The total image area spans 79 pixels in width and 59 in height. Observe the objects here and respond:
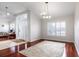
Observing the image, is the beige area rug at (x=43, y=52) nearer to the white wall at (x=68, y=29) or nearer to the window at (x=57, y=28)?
the window at (x=57, y=28)

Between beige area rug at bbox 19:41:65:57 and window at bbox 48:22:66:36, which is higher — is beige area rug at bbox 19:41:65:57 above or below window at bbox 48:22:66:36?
below

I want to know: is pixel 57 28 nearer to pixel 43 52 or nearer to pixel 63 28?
pixel 63 28

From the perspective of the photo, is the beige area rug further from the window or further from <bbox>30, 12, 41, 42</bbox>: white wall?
the window

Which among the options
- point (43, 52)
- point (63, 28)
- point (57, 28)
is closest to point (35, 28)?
point (57, 28)

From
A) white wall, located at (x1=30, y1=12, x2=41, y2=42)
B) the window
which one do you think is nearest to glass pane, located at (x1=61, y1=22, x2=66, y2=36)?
the window

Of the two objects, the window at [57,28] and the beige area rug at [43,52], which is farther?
the window at [57,28]

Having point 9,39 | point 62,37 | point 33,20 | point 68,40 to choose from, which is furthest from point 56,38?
point 9,39


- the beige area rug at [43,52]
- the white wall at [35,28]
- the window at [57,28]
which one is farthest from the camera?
the window at [57,28]

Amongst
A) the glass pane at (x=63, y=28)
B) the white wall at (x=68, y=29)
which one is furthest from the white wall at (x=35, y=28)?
the glass pane at (x=63, y=28)

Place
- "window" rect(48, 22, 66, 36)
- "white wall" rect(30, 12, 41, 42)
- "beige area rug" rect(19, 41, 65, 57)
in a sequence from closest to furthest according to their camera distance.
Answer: "beige area rug" rect(19, 41, 65, 57) < "white wall" rect(30, 12, 41, 42) < "window" rect(48, 22, 66, 36)

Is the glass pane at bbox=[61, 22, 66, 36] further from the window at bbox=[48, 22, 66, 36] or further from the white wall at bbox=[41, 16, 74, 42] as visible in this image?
the white wall at bbox=[41, 16, 74, 42]

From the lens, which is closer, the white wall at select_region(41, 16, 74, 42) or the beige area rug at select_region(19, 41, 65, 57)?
the beige area rug at select_region(19, 41, 65, 57)

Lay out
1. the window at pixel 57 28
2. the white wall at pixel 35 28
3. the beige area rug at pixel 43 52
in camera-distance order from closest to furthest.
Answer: the beige area rug at pixel 43 52, the white wall at pixel 35 28, the window at pixel 57 28

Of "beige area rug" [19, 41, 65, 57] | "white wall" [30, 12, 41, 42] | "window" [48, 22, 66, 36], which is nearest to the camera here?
"beige area rug" [19, 41, 65, 57]
